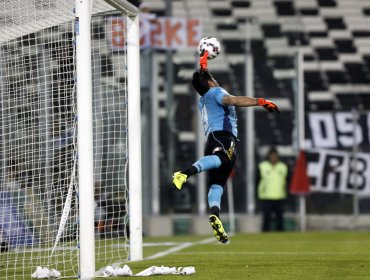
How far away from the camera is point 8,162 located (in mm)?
13031

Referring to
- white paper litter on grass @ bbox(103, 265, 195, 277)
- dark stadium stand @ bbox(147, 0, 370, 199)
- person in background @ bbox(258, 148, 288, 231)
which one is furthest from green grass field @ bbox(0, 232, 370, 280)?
dark stadium stand @ bbox(147, 0, 370, 199)

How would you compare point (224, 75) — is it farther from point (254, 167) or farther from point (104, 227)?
point (104, 227)

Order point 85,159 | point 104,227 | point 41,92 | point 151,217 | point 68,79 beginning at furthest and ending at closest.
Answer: point 151,217
point 104,227
point 41,92
point 68,79
point 85,159

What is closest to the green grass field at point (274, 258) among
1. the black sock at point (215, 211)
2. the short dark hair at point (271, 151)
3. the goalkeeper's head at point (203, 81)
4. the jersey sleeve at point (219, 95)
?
the black sock at point (215, 211)

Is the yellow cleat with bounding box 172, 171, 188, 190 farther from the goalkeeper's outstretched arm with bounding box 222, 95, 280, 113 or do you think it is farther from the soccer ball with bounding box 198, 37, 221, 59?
the soccer ball with bounding box 198, 37, 221, 59

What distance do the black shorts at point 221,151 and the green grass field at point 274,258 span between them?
859 mm

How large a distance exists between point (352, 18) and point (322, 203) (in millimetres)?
5587

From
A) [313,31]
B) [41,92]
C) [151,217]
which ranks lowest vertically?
[151,217]

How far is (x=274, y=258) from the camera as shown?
482 inches

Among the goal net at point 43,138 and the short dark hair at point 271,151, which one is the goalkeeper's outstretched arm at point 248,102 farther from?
the short dark hair at point 271,151

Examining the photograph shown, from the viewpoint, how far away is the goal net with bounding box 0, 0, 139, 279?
1141cm

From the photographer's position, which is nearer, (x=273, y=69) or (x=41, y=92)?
(x=41, y=92)

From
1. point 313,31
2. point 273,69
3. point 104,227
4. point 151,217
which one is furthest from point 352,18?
point 104,227

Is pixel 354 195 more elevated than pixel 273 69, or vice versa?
pixel 273 69
